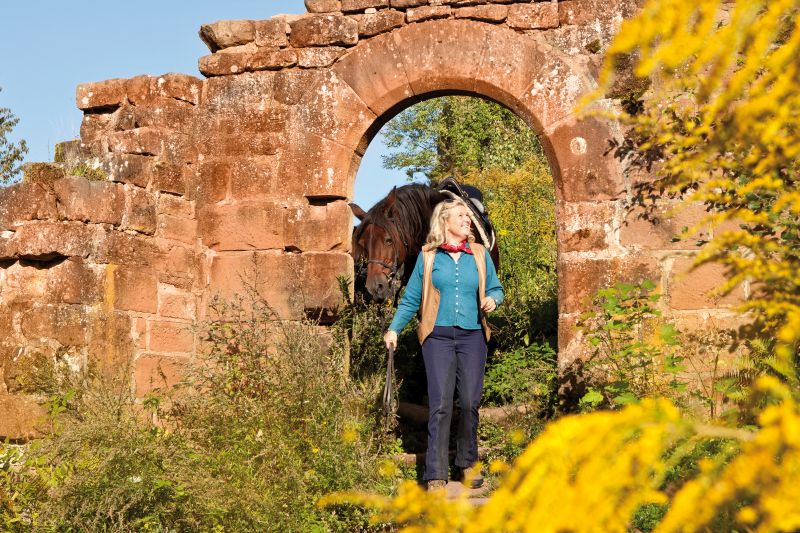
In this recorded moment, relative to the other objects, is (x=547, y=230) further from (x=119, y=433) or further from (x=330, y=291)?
(x=119, y=433)

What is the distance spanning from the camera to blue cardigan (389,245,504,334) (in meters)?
5.27

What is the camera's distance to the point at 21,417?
5617 mm

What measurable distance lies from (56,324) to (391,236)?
2210 mm

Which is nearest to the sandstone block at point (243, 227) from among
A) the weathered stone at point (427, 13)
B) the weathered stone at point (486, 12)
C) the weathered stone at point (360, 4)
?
the weathered stone at point (360, 4)

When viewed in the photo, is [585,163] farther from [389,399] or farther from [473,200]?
[389,399]

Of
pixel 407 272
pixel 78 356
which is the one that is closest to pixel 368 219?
pixel 407 272

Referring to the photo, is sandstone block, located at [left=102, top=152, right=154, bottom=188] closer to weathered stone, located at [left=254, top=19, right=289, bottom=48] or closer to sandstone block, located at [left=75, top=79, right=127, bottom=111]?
sandstone block, located at [left=75, top=79, right=127, bottom=111]

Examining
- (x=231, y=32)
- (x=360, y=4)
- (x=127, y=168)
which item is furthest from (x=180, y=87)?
(x=360, y=4)

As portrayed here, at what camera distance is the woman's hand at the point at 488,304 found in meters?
5.15

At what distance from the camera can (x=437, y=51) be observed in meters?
6.49

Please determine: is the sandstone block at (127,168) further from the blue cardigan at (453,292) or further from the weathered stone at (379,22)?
the blue cardigan at (453,292)

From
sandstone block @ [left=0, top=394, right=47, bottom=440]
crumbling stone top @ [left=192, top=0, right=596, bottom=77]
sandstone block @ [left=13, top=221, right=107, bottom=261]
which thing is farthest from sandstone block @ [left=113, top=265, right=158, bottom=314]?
crumbling stone top @ [left=192, top=0, right=596, bottom=77]

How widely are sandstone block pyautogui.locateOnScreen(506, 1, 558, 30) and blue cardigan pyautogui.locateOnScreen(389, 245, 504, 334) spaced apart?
1.91 metres

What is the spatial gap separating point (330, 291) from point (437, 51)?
1.85 meters
